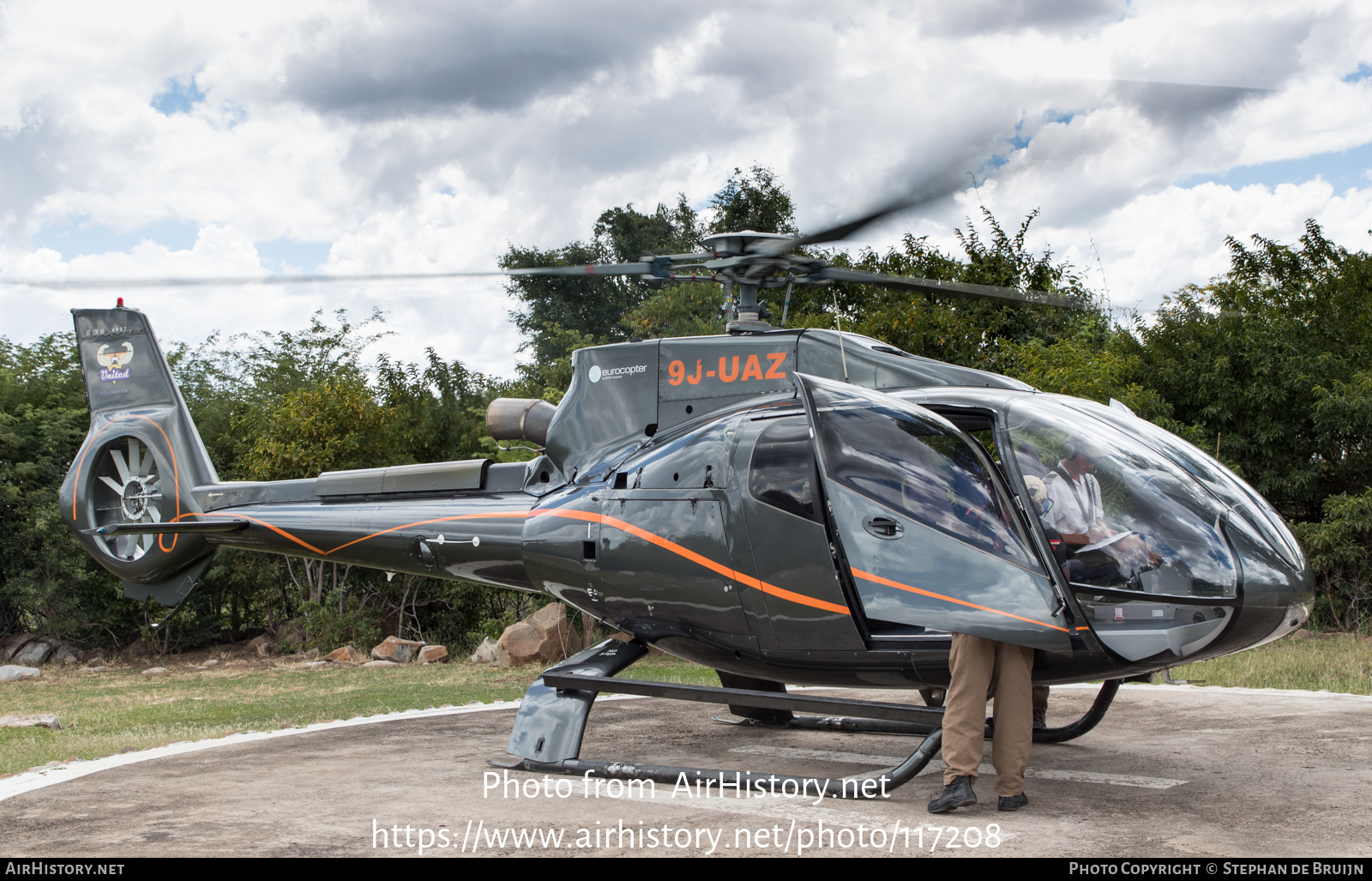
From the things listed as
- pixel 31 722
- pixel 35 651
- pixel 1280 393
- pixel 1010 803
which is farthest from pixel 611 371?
pixel 35 651

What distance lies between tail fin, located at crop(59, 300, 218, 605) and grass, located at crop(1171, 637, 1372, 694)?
31.5 feet

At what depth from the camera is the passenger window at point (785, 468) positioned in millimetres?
5379

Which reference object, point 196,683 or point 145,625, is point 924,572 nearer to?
point 196,683

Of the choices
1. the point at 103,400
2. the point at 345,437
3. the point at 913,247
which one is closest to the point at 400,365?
the point at 345,437

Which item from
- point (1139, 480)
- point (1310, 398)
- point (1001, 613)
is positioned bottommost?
point (1001, 613)

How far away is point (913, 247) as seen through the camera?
782 inches

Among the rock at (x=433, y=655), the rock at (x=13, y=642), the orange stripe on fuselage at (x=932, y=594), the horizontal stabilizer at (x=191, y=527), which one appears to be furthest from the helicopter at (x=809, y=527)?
the rock at (x=13, y=642)

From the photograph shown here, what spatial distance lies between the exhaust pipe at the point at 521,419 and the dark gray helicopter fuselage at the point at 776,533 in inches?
12.9

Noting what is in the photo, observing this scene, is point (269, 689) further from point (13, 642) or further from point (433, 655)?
point (13, 642)

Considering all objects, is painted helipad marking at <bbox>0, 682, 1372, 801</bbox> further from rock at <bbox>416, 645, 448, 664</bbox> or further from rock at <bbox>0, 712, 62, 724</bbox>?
rock at <bbox>416, 645, 448, 664</bbox>

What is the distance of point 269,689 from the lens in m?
14.5

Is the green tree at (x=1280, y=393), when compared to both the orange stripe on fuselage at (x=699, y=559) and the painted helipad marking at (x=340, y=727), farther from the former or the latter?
the orange stripe on fuselage at (x=699, y=559)

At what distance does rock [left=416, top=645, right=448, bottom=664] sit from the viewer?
17078 mm

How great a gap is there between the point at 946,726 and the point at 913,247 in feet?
52.8
